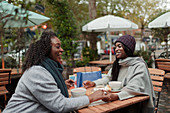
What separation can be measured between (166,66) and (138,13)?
56.7ft

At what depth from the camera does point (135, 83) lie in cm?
214

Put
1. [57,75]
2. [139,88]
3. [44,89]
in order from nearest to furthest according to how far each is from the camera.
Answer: [44,89]
[57,75]
[139,88]

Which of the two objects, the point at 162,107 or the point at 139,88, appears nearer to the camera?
the point at 139,88

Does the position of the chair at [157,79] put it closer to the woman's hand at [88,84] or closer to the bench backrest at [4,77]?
the woman's hand at [88,84]

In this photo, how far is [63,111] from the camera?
1.56 m

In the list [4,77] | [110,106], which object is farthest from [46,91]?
[4,77]

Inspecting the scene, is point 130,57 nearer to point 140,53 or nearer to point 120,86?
point 120,86

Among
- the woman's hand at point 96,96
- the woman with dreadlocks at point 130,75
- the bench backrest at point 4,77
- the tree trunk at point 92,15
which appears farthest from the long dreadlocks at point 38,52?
the tree trunk at point 92,15

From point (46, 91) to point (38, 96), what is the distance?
0.27 feet

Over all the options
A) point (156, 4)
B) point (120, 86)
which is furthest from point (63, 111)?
point (156, 4)

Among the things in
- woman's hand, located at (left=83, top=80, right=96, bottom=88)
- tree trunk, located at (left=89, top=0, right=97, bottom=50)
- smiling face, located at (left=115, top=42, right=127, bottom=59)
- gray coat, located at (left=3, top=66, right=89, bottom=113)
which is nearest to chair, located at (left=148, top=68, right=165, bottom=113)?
smiling face, located at (left=115, top=42, right=127, bottom=59)

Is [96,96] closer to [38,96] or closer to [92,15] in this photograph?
[38,96]

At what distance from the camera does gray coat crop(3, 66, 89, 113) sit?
4.92ft

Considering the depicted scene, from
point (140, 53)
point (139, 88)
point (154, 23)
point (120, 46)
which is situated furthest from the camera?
point (140, 53)
